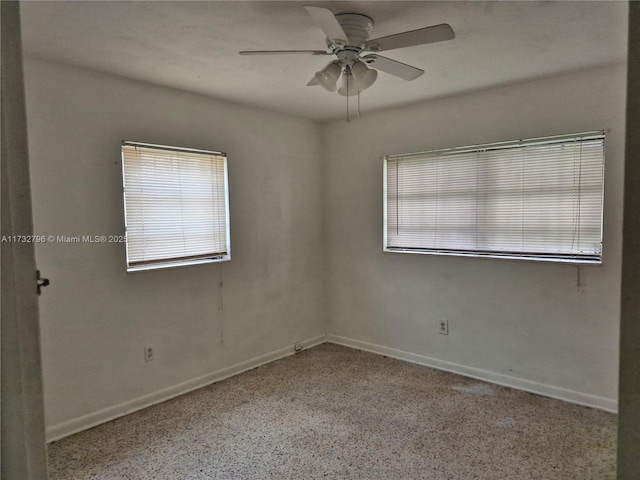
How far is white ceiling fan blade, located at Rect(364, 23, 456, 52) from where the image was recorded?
1.77 metres

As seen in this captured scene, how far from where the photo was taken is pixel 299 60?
8.33ft

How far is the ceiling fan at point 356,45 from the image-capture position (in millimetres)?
1773

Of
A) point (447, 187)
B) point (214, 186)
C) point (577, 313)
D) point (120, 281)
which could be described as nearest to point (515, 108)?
point (447, 187)

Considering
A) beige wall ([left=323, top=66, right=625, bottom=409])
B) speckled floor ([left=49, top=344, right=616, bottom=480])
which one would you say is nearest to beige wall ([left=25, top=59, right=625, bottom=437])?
beige wall ([left=323, top=66, right=625, bottom=409])

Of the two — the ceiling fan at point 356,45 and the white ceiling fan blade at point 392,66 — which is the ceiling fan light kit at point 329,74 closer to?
the ceiling fan at point 356,45

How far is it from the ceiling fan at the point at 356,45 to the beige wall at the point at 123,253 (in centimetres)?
130

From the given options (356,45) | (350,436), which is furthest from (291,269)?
(356,45)

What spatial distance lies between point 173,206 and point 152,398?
56.6 inches

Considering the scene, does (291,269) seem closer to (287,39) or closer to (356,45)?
(287,39)

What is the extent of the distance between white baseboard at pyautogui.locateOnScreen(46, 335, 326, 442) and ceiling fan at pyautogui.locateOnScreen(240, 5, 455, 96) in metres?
2.47

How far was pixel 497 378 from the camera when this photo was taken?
3328 mm

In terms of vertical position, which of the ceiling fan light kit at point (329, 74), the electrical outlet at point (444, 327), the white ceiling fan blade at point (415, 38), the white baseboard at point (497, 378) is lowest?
the white baseboard at point (497, 378)

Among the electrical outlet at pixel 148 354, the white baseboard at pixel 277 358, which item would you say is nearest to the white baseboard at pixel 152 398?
the white baseboard at pixel 277 358

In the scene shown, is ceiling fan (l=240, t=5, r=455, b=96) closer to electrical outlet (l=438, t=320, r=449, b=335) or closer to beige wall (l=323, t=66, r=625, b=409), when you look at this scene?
beige wall (l=323, t=66, r=625, b=409)
